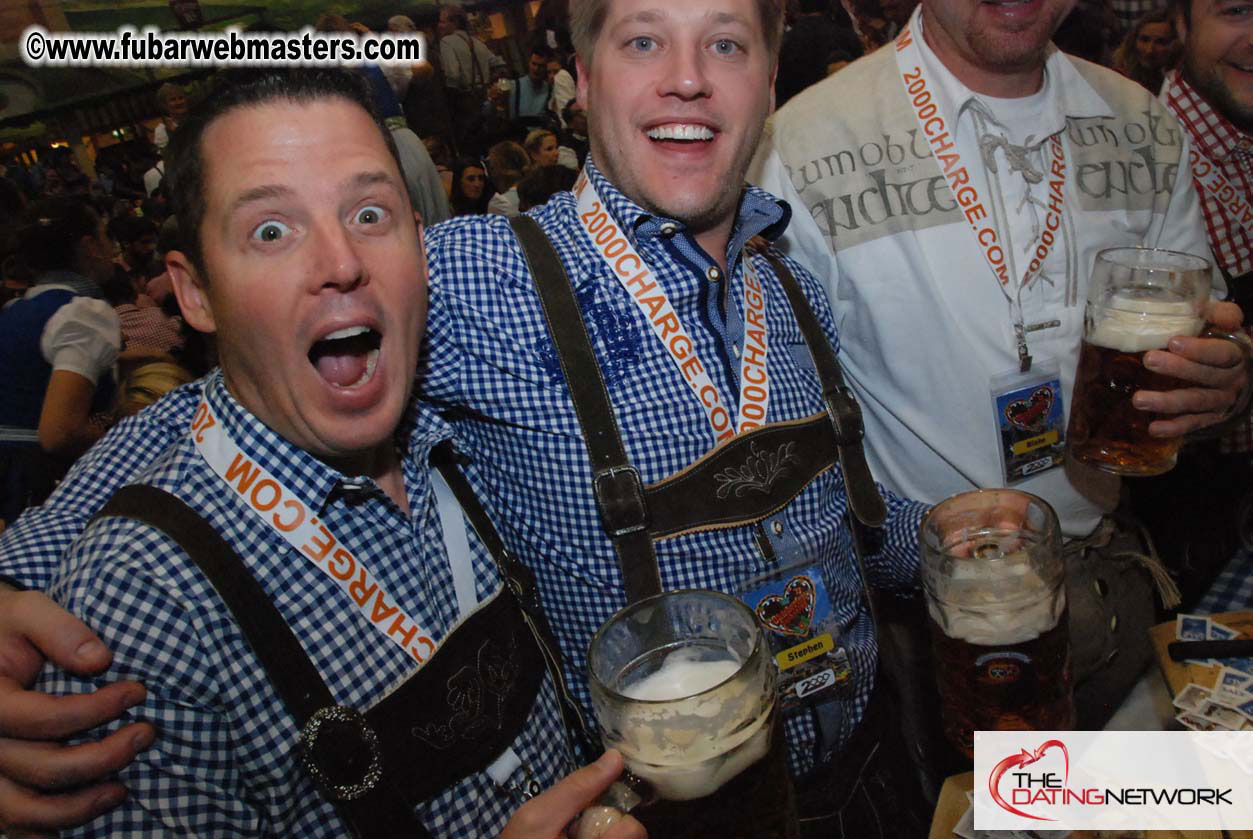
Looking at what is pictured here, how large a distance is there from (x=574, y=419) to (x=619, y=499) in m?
0.16

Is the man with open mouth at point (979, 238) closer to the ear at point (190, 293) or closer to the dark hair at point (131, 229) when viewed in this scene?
the ear at point (190, 293)

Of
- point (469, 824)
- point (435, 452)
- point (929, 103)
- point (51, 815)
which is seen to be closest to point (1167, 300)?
point (929, 103)

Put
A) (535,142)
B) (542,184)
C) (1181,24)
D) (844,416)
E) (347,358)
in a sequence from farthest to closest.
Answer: (535,142)
(542,184)
(1181,24)
(844,416)
(347,358)

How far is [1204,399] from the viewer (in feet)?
4.25

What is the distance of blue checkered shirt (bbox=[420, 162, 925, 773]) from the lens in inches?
54.0

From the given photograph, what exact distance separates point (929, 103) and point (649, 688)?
149 centimetres

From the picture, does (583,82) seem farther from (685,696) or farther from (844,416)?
(685,696)

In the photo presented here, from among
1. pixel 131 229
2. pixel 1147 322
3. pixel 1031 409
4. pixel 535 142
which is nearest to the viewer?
pixel 1147 322

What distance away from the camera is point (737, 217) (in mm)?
1626

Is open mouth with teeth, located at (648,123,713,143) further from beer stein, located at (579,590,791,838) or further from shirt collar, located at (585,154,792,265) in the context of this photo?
beer stein, located at (579,590,791,838)

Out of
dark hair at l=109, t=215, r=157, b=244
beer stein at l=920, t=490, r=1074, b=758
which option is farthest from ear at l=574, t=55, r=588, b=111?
dark hair at l=109, t=215, r=157, b=244

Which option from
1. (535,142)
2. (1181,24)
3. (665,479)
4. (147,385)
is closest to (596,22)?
(665,479)

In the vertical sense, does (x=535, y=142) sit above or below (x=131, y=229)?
above

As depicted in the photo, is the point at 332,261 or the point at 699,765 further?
the point at 332,261
